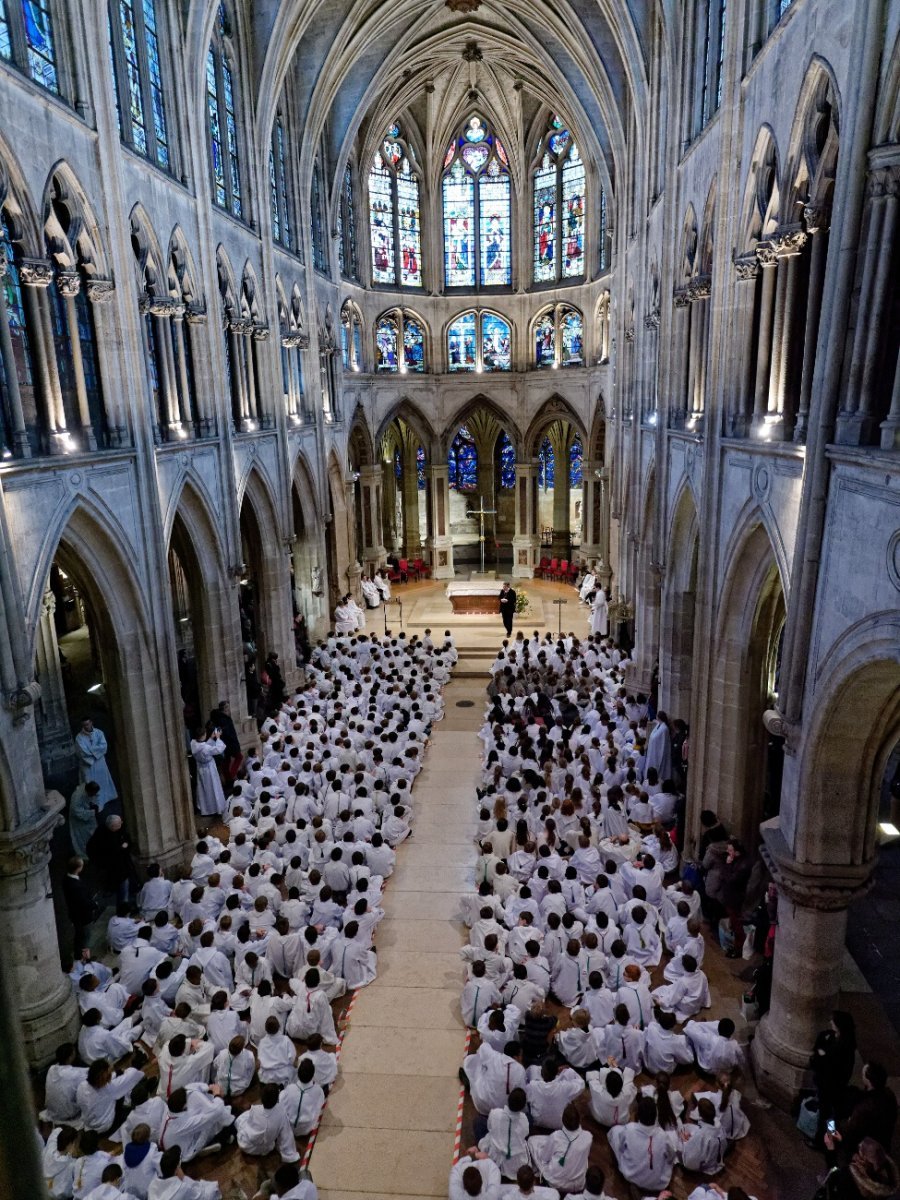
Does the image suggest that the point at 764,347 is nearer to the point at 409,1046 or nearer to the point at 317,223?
the point at 409,1046

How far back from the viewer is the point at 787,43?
28.4 feet

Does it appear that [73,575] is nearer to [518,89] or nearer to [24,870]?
[24,870]

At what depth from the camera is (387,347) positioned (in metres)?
32.1

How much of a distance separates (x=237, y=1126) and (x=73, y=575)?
7493 millimetres

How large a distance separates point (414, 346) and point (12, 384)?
2437 cm

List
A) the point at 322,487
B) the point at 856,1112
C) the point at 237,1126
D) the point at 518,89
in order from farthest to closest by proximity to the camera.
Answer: the point at 518,89
the point at 322,487
the point at 237,1126
the point at 856,1112

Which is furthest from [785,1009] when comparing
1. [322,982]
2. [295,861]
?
[295,861]

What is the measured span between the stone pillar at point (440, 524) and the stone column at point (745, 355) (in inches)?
877

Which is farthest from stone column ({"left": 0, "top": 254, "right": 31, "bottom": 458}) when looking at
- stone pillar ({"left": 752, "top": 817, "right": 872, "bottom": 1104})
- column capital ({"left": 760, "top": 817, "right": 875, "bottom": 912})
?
column capital ({"left": 760, "top": 817, "right": 875, "bottom": 912})

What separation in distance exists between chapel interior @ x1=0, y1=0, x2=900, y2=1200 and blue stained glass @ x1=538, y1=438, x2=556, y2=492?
6173mm

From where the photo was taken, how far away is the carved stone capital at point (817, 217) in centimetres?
809

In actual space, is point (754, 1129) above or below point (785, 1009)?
below

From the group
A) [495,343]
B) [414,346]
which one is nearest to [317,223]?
[414,346]

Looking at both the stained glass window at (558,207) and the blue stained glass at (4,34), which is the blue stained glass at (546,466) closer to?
the stained glass window at (558,207)
